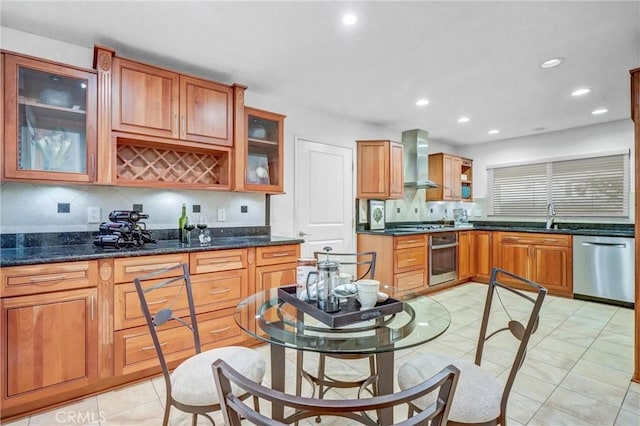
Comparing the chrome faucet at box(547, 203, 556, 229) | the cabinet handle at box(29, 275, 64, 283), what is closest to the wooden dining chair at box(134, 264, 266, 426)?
the cabinet handle at box(29, 275, 64, 283)

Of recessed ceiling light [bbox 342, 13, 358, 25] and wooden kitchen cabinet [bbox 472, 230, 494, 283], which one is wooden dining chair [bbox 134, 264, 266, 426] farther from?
wooden kitchen cabinet [bbox 472, 230, 494, 283]

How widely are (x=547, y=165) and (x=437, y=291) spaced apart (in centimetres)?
282

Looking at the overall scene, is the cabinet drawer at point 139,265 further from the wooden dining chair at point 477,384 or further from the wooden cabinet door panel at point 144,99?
the wooden dining chair at point 477,384

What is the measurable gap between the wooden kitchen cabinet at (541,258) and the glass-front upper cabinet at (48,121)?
5.35 metres

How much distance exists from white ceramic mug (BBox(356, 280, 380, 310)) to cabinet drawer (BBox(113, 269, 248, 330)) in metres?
1.47

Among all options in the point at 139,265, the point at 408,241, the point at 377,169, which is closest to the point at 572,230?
the point at 408,241

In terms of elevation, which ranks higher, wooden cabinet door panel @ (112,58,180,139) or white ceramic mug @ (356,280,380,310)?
wooden cabinet door panel @ (112,58,180,139)

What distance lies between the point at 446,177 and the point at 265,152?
3.49m

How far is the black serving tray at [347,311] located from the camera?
4.15ft

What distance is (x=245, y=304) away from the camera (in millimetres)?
1685

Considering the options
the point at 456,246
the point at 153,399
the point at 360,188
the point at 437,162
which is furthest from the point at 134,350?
the point at 437,162

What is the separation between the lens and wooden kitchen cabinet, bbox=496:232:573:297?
4289mm

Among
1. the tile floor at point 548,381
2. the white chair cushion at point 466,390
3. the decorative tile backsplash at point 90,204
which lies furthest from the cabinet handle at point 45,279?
→ the white chair cushion at point 466,390

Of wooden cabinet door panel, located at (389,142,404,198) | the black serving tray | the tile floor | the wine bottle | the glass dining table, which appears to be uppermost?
wooden cabinet door panel, located at (389,142,404,198)
